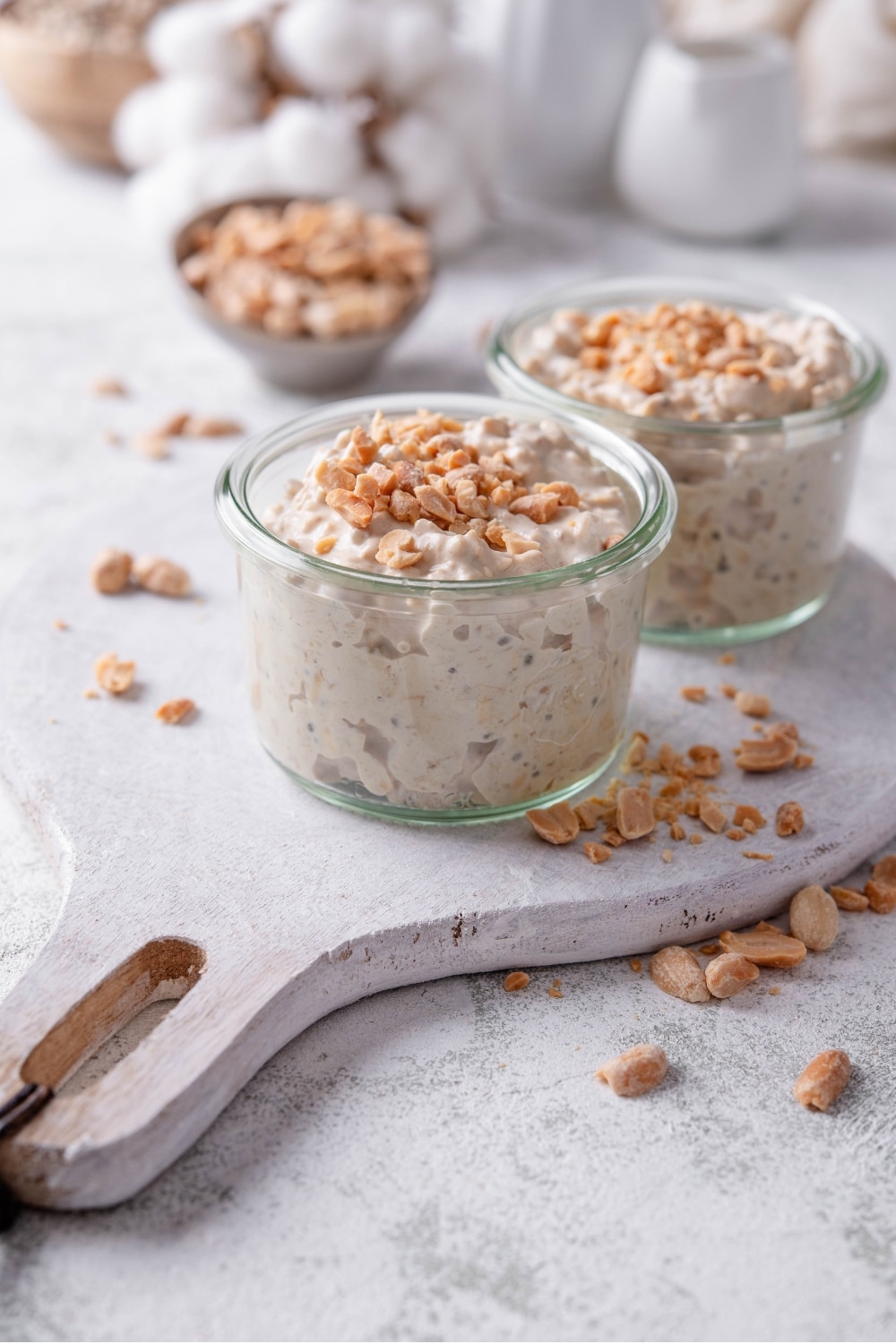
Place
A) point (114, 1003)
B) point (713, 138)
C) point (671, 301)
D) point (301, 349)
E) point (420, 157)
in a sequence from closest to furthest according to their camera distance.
Result: point (114, 1003) → point (671, 301) → point (301, 349) → point (420, 157) → point (713, 138)

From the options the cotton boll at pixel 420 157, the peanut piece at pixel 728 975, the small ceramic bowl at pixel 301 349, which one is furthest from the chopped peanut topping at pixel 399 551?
the cotton boll at pixel 420 157

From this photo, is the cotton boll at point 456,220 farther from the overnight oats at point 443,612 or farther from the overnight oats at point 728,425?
the overnight oats at point 443,612

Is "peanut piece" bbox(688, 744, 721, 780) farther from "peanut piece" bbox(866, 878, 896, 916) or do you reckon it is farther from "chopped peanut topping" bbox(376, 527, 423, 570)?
"chopped peanut topping" bbox(376, 527, 423, 570)

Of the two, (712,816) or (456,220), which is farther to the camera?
(456,220)

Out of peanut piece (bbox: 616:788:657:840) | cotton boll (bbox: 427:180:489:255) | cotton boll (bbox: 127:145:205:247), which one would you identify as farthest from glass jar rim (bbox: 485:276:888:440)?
cotton boll (bbox: 127:145:205:247)

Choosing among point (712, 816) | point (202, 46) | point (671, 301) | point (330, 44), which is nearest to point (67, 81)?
point (202, 46)

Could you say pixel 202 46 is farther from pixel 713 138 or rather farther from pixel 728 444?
pixel 728 444

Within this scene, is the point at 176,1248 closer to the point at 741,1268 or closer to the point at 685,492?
the point at 741,1268
